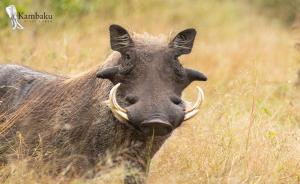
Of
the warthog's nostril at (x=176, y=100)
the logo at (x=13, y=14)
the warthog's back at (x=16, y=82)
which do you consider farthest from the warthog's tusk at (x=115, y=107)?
the logo at (x=13, y=14)

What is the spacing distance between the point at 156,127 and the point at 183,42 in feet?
2.72

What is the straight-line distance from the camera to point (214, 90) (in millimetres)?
8414

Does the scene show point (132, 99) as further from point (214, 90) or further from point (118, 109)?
point (214, 90)

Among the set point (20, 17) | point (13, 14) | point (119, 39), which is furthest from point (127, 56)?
point (20, 17)

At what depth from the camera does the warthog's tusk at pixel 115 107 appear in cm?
495

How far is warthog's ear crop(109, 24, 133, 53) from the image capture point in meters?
5.29

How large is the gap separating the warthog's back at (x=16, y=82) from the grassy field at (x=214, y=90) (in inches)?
32.9

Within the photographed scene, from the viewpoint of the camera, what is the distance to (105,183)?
203 inches

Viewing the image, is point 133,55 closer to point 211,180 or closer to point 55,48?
point 211,180

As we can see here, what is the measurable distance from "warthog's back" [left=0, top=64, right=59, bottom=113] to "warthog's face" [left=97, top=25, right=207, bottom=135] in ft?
3.48

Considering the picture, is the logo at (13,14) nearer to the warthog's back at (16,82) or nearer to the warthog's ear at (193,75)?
the warthog's back at (16,82)

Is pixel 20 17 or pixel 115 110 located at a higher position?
pixel 115 110

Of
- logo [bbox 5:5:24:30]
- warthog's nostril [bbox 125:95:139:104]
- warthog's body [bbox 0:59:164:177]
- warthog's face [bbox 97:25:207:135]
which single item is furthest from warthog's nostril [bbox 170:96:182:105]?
logo [bbox 5:5:24:30]

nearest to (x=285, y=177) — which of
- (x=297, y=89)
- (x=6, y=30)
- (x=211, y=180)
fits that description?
(x=211, y=180)
